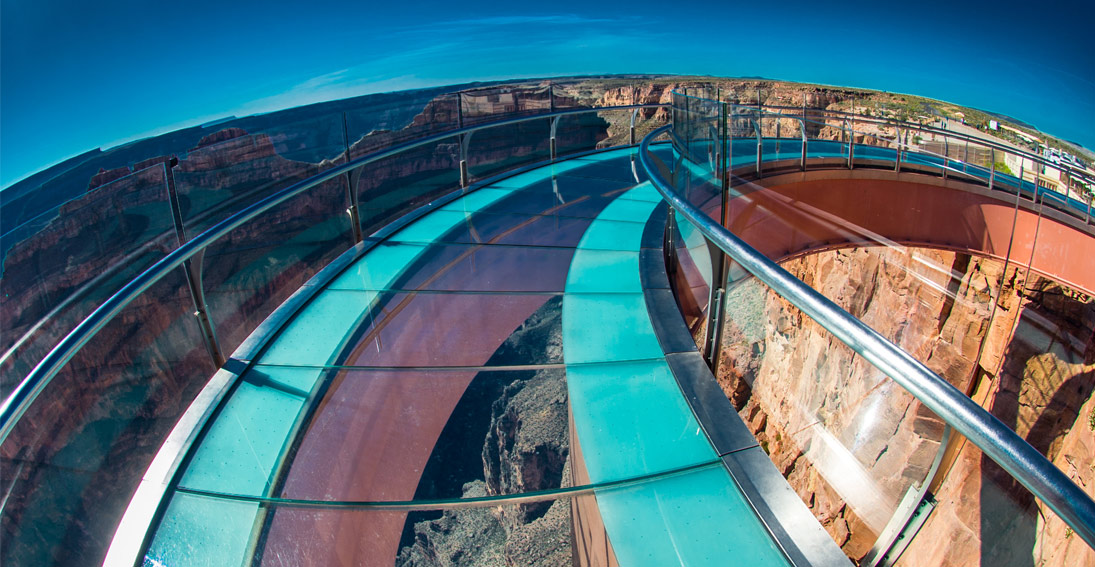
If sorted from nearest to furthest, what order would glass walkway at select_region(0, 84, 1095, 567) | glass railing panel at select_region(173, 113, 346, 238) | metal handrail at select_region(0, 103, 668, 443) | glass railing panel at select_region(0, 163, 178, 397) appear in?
metal handrail at select_region(0, 103, 668, 443)
glass walkway at select_region(0, 84, 1095, 567)
glass railing panel at select_region(173, 113, 346, 238)
glass railing panel at select_region(0, 163, 178, 397)

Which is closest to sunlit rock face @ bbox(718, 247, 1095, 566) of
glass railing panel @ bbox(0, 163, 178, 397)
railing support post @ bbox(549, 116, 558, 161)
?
railing support post @ bbox(549, 116, 558, 161)

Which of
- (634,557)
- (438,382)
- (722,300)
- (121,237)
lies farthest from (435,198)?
(121,237)

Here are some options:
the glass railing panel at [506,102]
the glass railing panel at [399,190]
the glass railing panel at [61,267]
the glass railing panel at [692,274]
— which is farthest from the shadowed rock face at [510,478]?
the glass railing panel at [61,267]

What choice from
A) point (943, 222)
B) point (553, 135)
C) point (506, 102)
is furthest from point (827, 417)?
point (943, 222)

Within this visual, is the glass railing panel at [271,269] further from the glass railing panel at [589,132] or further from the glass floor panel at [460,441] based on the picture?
the glass railing panel at [589,132]

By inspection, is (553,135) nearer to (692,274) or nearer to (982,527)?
(692,274)

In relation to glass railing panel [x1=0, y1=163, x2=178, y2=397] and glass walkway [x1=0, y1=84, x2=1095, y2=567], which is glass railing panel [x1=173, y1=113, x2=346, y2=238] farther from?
glass walkway [x1=0, y1=84, x2=1095, y2=567]
